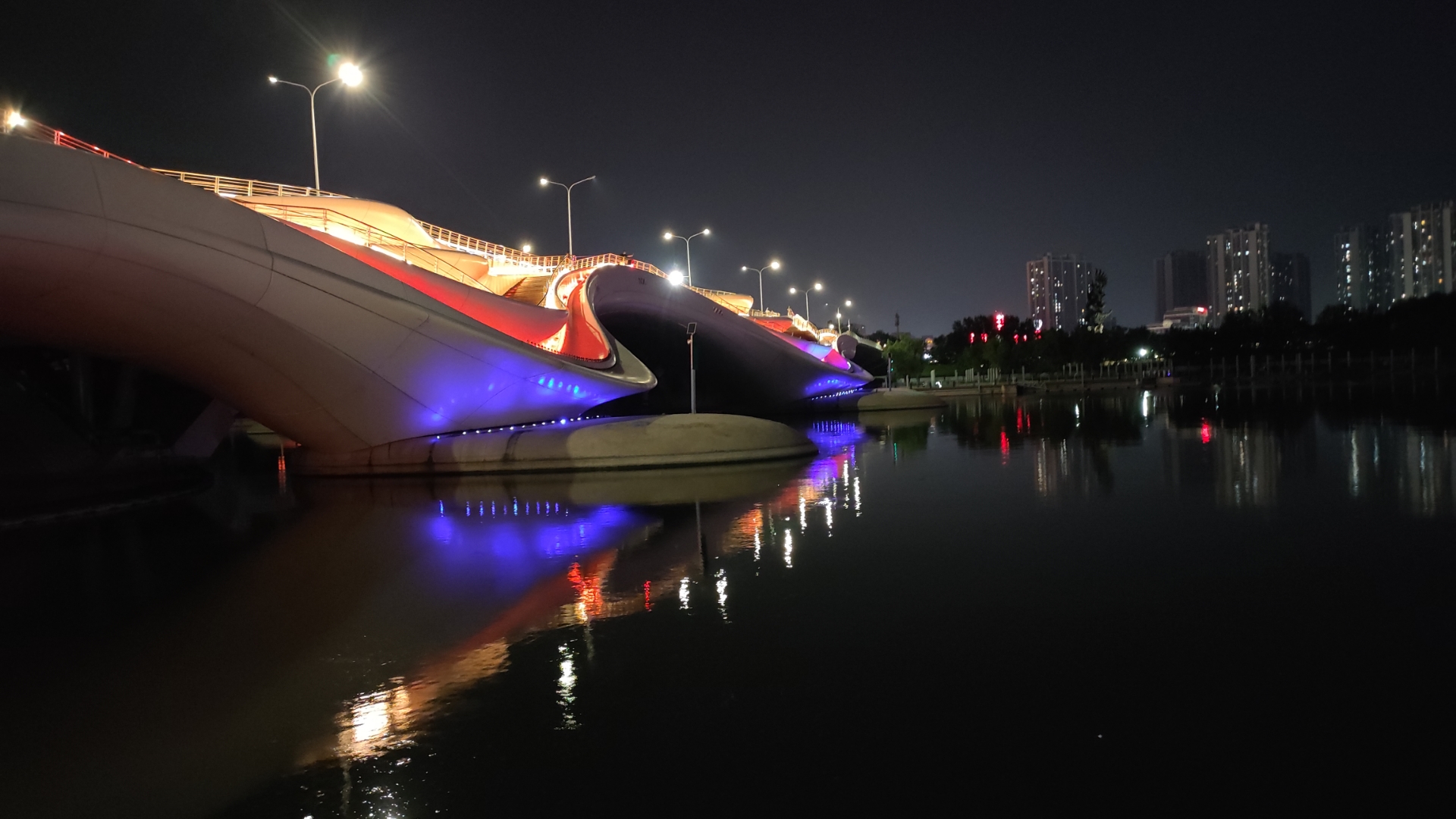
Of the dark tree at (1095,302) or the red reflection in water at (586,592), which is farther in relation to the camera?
the dark tree at (1095,302)

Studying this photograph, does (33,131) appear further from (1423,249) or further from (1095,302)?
(1423,249)

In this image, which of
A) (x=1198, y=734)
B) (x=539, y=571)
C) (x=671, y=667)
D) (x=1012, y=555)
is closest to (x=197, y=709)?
(x=671, y=667)

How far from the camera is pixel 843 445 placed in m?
23.1

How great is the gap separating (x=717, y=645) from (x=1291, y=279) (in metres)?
207

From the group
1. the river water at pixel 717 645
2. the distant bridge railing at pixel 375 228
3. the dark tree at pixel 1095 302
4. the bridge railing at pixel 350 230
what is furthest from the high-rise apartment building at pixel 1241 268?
the river water at pixel 717 645

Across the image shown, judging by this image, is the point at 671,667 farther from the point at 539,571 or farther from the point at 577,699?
→ the point at 539,571

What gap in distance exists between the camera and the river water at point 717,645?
4.05 meters

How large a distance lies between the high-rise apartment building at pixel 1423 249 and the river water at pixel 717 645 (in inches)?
5467

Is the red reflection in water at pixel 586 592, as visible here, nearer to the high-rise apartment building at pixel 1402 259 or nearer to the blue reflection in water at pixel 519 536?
the blue reflection in water at pixel 519 536

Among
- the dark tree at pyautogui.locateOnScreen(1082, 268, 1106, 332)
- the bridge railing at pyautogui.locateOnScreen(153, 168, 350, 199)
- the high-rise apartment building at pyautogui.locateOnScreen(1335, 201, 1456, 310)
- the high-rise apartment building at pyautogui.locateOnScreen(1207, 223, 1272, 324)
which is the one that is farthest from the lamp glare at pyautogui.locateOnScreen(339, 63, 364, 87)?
the high-rise apartment building at pyautogui.locateOnScreen(1207, 223, 1272, 324)

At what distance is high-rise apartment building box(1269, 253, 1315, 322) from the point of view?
176125 millimetres

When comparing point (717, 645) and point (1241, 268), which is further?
point (1241, 268)

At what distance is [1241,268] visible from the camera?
582 feet

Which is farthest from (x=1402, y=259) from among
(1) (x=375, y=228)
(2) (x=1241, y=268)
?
(1) (x=375, y=228)
